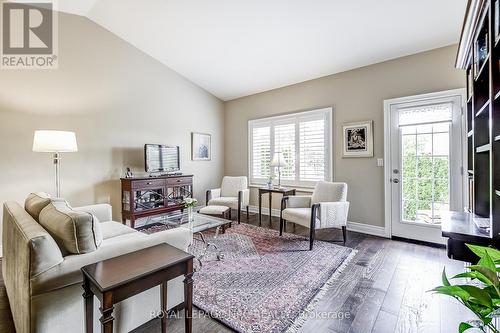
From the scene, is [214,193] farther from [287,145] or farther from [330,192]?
[330,192]

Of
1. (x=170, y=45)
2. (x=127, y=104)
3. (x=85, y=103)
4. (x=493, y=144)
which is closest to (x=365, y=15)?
(x=493, y=144)

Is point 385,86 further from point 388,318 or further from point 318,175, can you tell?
point 388,318

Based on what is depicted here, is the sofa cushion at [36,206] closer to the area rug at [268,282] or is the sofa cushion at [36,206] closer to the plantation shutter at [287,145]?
the area rug at [268,282]

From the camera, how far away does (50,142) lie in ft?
9.17

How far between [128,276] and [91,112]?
3.35 meters

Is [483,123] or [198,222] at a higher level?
[483,123]

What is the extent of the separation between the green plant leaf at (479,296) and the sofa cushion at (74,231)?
1.72 m

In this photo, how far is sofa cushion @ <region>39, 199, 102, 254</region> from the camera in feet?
4.52

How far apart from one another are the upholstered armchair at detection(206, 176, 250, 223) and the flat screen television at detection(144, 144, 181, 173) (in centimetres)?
83

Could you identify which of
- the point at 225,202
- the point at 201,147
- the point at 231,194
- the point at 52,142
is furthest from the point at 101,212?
the point at 201,147

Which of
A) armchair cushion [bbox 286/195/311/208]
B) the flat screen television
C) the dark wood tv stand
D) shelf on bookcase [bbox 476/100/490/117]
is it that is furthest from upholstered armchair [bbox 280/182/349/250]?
the flat screen television

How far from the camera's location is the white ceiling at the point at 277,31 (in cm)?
275

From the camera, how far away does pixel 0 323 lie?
1737mm

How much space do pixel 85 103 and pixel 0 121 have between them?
97 centimetres
